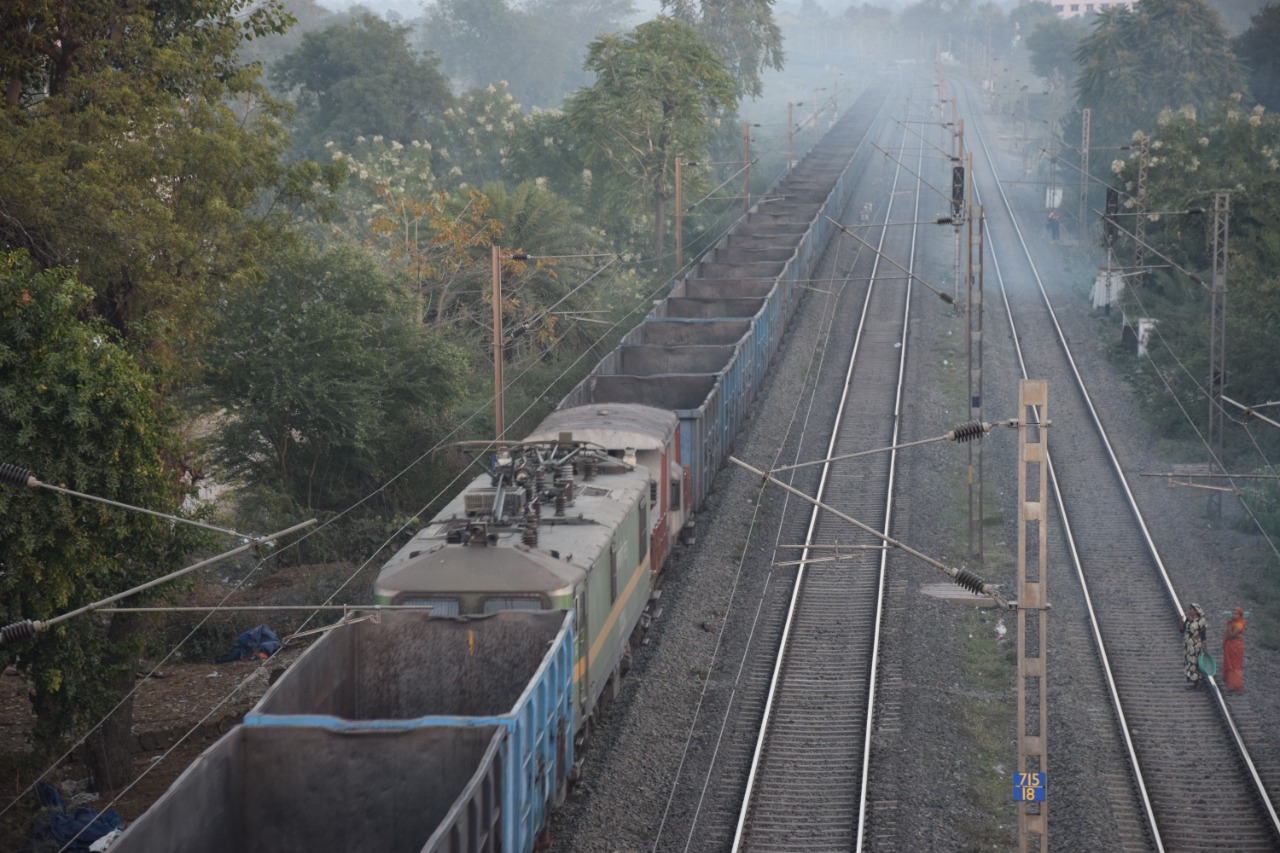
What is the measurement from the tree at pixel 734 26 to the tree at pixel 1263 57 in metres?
27.9

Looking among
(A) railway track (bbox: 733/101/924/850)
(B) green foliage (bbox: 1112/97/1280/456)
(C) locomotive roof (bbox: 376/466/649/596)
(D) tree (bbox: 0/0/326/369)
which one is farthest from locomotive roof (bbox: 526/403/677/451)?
(B) green foliage (bbox: 1112/97/1280/456)

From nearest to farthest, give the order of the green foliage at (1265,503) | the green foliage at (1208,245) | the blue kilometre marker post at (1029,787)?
the blue kilometre marker post at (1029,787)
the green foliage at (1265,503)
the green foliage at (1208,245)

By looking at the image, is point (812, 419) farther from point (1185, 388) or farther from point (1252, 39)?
point (1252, 39)

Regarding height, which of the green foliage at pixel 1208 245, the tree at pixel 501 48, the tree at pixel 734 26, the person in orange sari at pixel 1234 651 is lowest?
the person in orange sari at pixel 1234 651

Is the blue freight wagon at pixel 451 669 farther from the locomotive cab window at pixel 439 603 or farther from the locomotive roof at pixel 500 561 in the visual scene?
the locomotive roof at pixel 500 561

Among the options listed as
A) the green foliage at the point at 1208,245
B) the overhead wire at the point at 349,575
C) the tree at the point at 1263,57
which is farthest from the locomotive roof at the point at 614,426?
the tree at the point at 1263,57

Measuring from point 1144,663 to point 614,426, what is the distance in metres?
9.66

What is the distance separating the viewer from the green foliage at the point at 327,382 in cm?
2878

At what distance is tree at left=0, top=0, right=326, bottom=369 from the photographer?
784 inches

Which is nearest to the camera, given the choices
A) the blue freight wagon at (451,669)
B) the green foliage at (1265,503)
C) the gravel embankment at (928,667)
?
the blue freight wagon at (451,669)

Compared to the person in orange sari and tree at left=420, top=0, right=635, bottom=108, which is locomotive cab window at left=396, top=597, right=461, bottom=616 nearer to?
the person in orange sari

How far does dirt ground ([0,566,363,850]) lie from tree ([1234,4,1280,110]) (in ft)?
234

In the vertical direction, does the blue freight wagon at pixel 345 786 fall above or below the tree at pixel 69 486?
below

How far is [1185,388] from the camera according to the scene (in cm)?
3578
